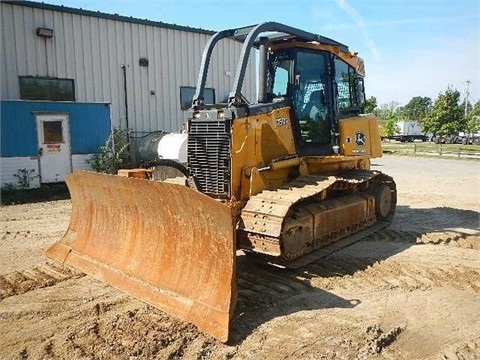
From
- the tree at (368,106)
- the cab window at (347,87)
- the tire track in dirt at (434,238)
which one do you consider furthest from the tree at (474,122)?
the cab window at (347,87)

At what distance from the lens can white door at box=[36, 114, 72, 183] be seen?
11680 millimetres

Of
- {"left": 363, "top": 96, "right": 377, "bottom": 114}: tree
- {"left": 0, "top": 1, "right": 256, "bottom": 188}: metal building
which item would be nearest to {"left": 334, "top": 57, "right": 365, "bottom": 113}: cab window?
{"left": 363, "top": 96, "right": 377, "bottom": 114}: tree

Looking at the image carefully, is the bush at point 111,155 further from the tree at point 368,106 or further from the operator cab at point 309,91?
the operator cab at point 309,91

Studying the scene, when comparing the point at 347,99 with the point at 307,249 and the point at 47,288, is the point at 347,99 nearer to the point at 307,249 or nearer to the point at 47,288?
the point at 307,249

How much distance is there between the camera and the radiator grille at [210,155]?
5.46 meters

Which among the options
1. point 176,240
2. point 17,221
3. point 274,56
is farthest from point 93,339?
point 17,221

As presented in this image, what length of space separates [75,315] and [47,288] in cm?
92

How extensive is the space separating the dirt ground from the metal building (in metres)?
6.13

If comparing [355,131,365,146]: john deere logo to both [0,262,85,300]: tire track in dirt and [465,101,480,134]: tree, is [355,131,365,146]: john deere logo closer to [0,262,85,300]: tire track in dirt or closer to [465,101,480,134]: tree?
[0,262,85,300]: tire track in dirt

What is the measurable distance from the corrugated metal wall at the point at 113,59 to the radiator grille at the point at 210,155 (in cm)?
857

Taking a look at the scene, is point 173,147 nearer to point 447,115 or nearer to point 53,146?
point 53,146

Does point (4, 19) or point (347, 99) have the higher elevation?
point (4, 19)

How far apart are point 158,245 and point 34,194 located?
808 cm

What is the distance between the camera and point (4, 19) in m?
11.7
